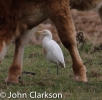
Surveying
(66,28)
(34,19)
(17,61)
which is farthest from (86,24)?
(34,19)

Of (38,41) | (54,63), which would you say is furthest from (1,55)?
(38,41)

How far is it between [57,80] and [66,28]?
81 centimetres

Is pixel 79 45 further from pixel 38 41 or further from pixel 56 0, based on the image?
pixel 56 0

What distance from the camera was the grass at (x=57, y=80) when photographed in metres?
6.88

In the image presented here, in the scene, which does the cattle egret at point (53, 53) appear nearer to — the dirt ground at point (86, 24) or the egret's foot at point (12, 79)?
the egret's foot at point (12, 79)

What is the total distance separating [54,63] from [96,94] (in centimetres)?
225

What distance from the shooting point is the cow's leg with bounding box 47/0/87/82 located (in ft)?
23.8

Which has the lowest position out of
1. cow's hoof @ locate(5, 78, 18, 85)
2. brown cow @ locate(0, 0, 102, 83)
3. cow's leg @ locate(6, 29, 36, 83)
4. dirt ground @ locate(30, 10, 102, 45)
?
cow's hoof @ locate(5, 78, 18, 85)

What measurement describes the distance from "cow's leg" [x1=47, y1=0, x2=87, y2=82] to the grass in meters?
0.19

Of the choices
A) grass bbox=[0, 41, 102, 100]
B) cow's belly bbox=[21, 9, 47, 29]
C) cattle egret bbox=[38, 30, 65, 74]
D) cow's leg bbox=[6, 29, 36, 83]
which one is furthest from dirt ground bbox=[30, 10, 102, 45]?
cow's belly bbox=[21, 9, 47, 29]

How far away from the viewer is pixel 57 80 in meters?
7.74

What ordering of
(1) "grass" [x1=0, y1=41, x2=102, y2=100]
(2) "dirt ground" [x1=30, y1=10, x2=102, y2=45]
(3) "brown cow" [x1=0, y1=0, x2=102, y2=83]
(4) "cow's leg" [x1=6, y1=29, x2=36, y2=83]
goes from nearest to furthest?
(1) "grass" [x1=0, y1=41, x2=102, y2=100] < (3) "brown cow" [x1=0, y1=0, x2=102, y2=83] < (4) "cow's leg" [x1=6, y1=29, x2=36, y2=83] < (2) "dirt ground" [x1=30, y1=10, x2=102, y2=45]

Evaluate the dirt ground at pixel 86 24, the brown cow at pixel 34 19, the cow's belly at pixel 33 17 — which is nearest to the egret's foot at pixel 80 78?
the brown cow at pixel 34 19

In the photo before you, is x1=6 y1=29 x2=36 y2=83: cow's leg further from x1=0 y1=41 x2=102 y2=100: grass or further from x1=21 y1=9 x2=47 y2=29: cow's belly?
x1=21 y1=9 x2=47 y2=29: cow's belly
